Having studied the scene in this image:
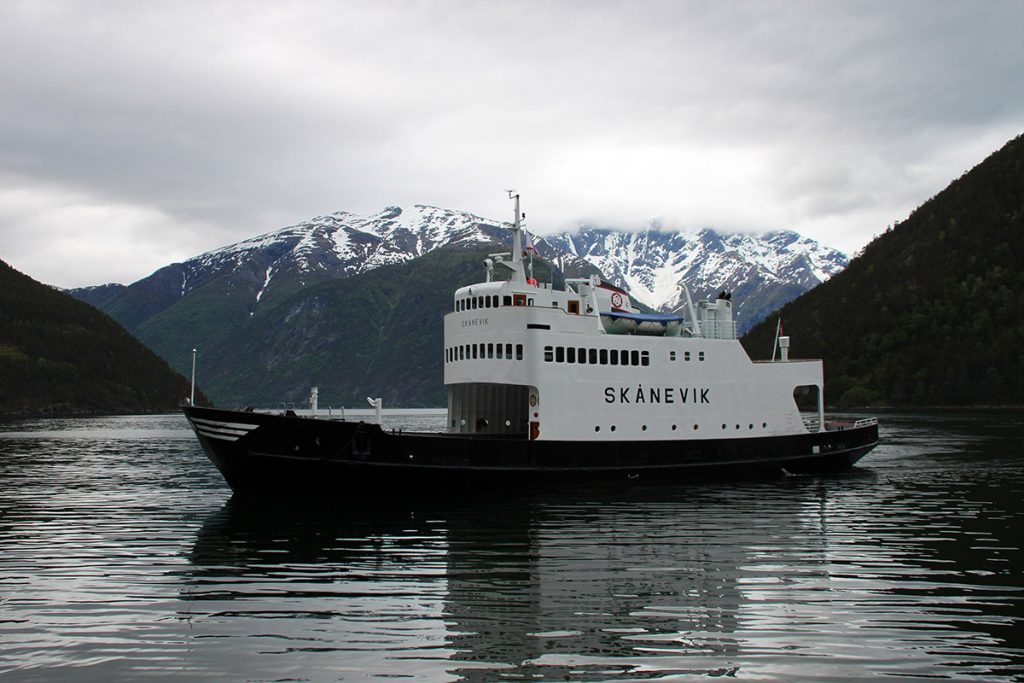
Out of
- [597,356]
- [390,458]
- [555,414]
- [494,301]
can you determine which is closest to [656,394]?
[597,356]

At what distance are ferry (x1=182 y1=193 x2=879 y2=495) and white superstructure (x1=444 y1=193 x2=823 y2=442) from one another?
53 mm

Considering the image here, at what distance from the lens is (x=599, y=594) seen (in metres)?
15.9

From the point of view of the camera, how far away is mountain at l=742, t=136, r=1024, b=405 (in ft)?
425

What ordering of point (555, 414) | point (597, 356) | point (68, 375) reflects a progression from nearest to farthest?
1. point (555, 414)
2. point (597, 356)
3. point (68, 375)

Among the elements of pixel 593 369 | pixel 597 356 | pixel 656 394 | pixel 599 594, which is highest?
pixel 597 356

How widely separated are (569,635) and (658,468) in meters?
20.9

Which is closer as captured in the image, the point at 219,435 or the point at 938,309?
the point at 219,435

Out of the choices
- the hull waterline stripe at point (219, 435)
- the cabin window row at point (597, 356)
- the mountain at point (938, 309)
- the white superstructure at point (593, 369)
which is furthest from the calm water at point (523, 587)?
the mountain at point (938, 309)

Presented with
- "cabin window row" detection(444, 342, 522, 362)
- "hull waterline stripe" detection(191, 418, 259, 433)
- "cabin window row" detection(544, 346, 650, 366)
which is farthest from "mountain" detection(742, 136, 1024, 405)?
"hull waterline stripe" detection(191, 418, 259, 433)

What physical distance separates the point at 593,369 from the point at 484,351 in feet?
13.5

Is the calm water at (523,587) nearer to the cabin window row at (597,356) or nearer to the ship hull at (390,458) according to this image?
the ship hull at (390,458)

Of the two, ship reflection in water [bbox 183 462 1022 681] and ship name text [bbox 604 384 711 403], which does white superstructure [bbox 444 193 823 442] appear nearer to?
ship name text [bbox 604 384 711 403]

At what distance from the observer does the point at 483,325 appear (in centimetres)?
3228

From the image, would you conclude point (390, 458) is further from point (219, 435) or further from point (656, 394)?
point (656, 394)
